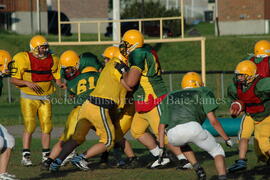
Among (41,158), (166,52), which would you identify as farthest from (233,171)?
(166,52)

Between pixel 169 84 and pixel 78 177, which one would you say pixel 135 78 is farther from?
pixel 169 84

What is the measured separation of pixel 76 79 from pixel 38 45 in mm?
988

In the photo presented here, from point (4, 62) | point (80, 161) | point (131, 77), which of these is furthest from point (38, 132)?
point (131, 77)

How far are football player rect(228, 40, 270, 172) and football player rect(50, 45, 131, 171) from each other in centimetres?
176

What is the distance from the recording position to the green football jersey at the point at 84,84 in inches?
426

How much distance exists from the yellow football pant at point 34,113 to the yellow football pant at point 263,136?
135 inches

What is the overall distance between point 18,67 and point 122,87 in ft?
6.80

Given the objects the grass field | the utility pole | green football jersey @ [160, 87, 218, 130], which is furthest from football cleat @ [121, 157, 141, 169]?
the utility pole

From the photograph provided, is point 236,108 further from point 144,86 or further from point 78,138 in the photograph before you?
point 78,138

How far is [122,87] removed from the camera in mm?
10164

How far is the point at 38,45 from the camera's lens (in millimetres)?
11367

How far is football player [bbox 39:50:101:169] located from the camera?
10.8 metres

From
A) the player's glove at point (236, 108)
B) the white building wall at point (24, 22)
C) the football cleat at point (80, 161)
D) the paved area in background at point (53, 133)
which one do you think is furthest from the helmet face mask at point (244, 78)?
the white building wall at point (24, 22)

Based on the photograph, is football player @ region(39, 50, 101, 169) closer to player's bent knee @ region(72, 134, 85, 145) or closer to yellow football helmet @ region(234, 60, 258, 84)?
player's bent knee @ region(72, 134, 85, 145)
